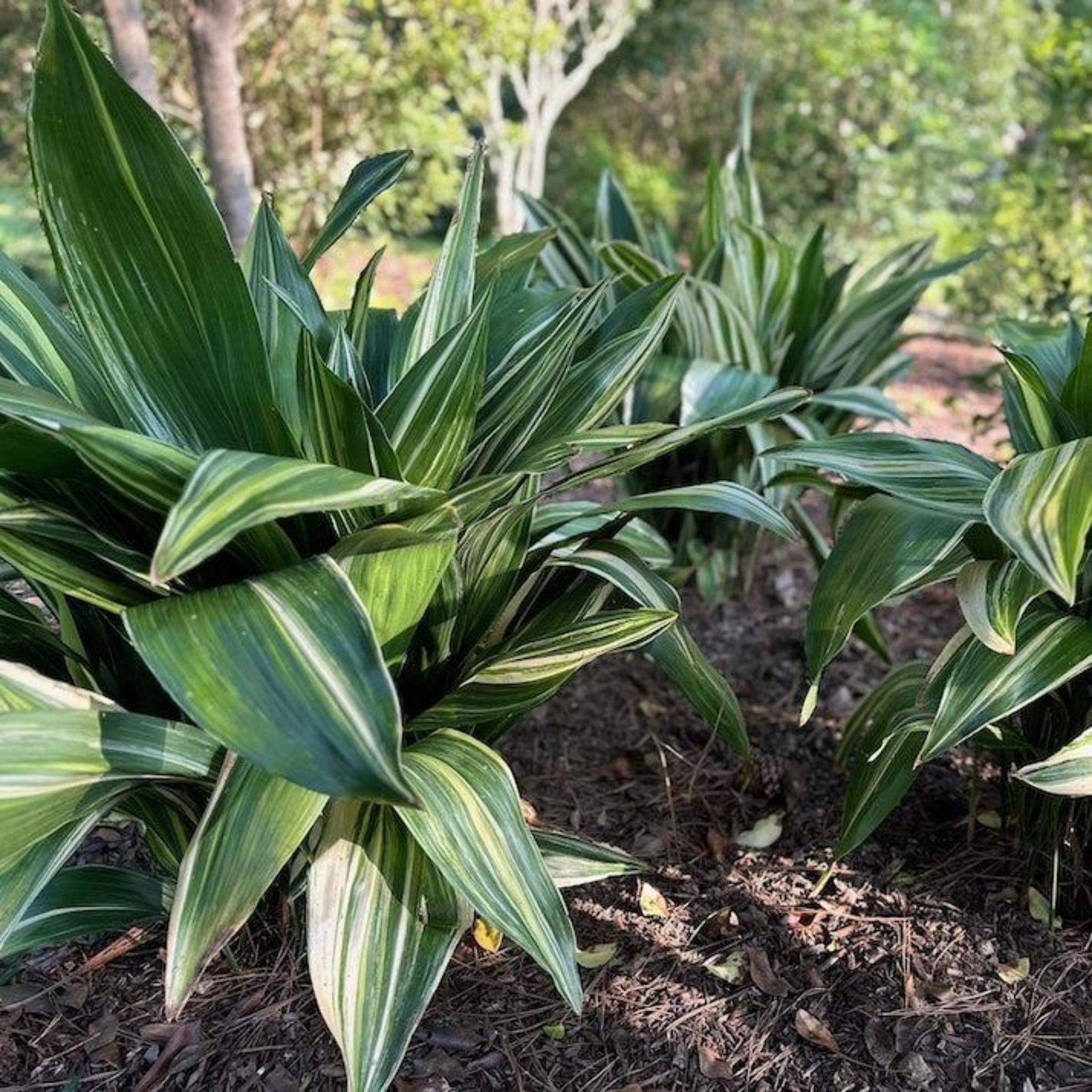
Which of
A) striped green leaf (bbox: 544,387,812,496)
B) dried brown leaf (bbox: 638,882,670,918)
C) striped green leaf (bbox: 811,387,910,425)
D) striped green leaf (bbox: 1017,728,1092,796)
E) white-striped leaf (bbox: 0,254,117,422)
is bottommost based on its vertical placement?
dried brown leaf (bbox: 638,882,670,918)

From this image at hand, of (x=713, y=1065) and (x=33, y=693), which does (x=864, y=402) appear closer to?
(x=713, y=1065)

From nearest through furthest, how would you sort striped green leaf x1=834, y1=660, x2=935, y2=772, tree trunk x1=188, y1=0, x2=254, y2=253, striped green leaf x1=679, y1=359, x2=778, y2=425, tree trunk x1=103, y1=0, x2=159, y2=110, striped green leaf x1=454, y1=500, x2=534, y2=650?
striped green leaf x1=454, y1=500, x2=534, y2=650, striped green leaf x1=834, y1=660, x2=935, y2=772, striped green leaf x1=679, y1=359, x2=778, y2=425, tree trunk x1=103, y1=0, x2=159, y2=110, tree trunk x1=188, y1=0, x2=254, y2=253

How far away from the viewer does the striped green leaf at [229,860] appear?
105 centimetres

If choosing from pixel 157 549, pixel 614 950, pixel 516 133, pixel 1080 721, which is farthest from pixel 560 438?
pixel 516 133

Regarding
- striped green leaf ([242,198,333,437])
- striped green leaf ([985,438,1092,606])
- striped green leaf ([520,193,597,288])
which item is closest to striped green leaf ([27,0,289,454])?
striped green leaf ([242,198,333,437])

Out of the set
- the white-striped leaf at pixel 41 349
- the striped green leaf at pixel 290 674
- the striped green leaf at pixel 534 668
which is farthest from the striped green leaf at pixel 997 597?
the white-striped leaf at pixel 41 349

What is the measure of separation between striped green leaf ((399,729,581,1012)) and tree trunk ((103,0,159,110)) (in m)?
2.45

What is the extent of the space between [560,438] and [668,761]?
→ 1.01 m

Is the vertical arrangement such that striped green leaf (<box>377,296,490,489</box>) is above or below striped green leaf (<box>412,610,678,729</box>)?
above

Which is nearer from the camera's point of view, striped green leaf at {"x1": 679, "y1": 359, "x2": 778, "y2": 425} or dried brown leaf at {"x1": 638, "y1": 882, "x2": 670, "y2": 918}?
dried brown leaf at {"x1": 638, "y1": 882, "x2": 670, "y2": 918}

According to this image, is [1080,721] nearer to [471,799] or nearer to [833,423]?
[471,799]

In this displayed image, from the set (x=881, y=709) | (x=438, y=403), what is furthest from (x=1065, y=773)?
(x=438, y=403)

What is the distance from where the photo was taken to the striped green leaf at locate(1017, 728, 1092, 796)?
130 cm

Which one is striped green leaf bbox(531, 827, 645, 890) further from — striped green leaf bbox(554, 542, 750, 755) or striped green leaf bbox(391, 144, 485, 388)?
striped green leaf bbox(391, 144, 485, 388)
